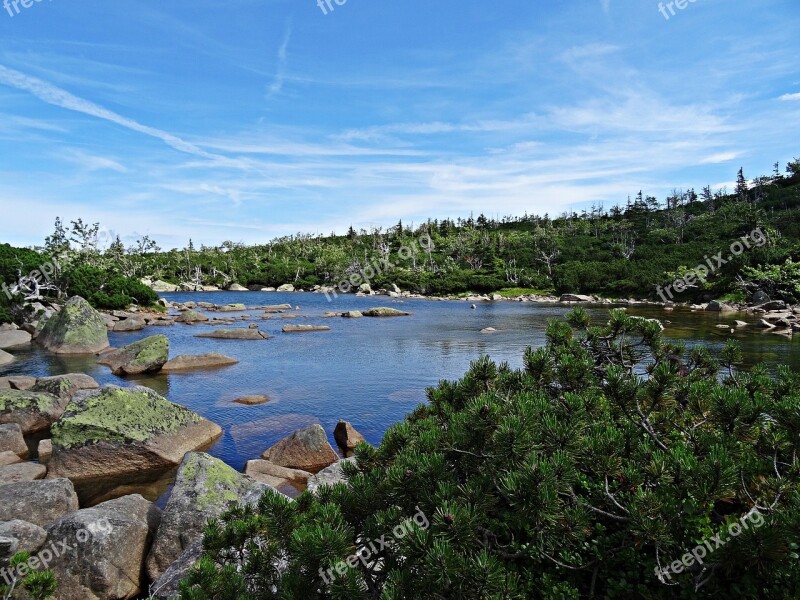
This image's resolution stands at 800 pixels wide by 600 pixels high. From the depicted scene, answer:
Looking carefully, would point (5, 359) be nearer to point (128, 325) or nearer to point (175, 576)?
point (128, 325)

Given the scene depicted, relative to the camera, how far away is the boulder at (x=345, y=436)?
1894 cm

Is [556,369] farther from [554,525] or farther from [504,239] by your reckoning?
[504,239]

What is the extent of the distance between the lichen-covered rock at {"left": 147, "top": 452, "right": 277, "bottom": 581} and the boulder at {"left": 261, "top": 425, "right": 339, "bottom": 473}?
3931 millimetres

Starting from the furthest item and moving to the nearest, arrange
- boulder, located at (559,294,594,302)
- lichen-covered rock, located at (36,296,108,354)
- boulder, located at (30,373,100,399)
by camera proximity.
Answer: boulder, located at (559,294,594,302), lichen-covered rock, located at (36,296,108,354), boulder, located at (30,373,100,399)

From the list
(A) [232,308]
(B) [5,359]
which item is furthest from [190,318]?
(B) [5,359]

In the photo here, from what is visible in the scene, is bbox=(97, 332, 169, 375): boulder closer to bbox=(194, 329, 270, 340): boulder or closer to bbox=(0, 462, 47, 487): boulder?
bbox=(194, 329, 270, 340): boulder

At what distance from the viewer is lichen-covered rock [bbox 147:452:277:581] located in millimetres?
10188

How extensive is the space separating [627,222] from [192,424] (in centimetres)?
15890

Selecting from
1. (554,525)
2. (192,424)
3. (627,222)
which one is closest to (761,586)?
(554,525)

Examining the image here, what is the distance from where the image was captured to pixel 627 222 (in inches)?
5974

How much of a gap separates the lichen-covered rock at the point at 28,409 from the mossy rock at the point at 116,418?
4.05 meters

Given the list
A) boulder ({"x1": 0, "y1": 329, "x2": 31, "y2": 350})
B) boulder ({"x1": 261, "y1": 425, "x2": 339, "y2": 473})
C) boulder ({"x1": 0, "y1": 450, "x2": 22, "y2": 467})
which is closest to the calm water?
boulder ({"x1": 261, "y1": 425, "x2": 339, "y2": 473})

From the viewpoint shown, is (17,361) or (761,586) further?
(17,361)

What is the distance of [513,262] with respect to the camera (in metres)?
128
